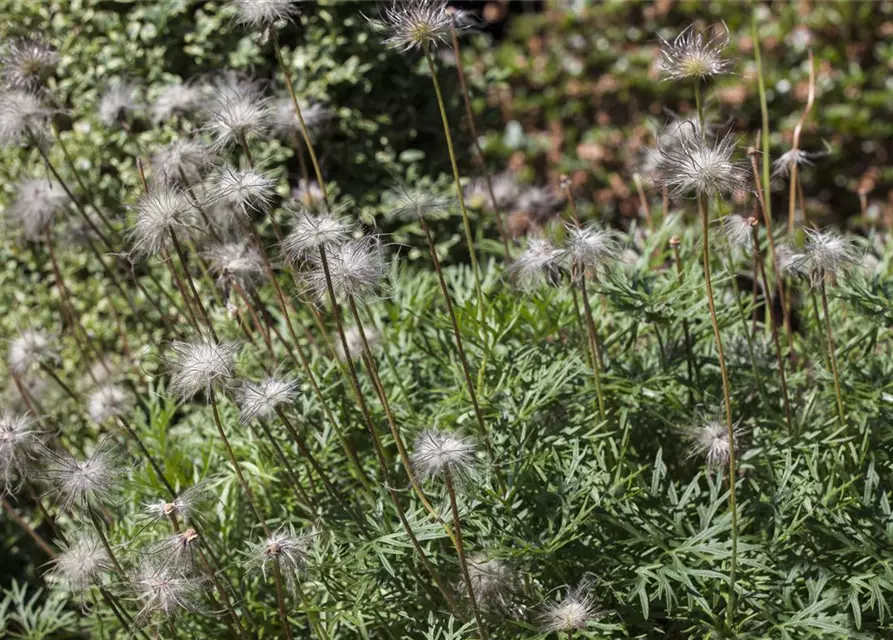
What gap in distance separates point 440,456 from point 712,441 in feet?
2.59

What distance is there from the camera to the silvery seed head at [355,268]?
215 cm

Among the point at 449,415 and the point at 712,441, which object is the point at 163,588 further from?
the point at 712,441

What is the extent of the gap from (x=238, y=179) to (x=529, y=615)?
1.22 metres

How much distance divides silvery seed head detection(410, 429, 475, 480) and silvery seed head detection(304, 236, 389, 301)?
329 mm

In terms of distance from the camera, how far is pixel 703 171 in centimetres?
204

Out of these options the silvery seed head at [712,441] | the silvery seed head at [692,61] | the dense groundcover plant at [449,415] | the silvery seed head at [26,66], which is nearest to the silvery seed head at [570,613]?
the dense groundcover plant at [449,415]

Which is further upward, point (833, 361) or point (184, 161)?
point (184, 161)

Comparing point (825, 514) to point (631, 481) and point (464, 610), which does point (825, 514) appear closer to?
point (631, 481)

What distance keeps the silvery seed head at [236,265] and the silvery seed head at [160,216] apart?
384mm

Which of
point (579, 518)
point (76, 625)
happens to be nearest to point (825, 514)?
point (579, 518)

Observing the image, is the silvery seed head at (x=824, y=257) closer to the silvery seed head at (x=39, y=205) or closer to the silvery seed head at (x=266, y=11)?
the silvery seed head at (x=266, y=11)

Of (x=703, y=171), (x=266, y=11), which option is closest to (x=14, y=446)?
(x=266, y=11)

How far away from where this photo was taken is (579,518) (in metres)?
2.40

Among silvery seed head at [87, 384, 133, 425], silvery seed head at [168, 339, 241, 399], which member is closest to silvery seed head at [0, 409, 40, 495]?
silvery seed head at [168, 339, 241, 399]
